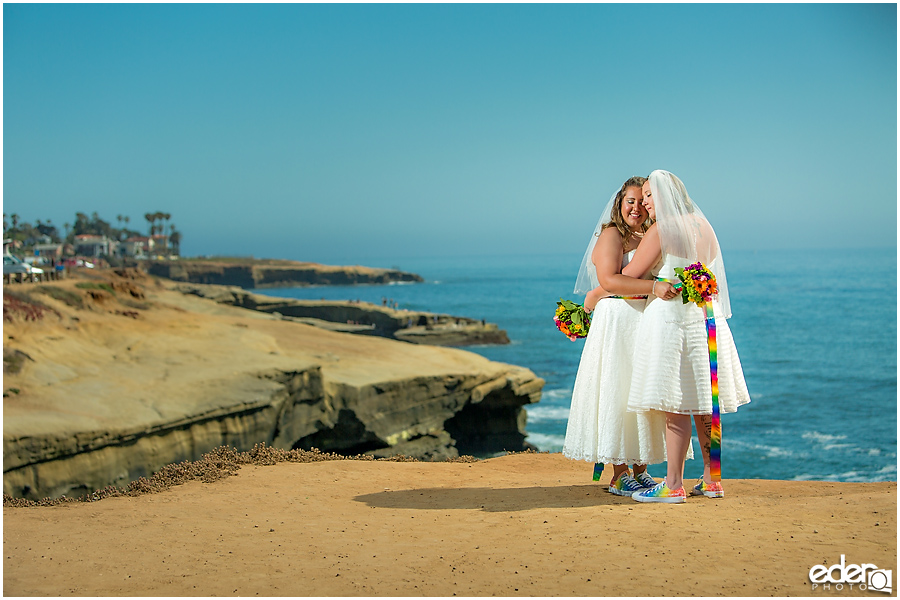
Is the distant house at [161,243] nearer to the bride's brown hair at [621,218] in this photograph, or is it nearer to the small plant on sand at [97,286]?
the small plant on sand at [97,286]

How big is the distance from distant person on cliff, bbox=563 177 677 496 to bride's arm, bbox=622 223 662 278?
0.08m

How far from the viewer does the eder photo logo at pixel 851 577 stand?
342 centimetres

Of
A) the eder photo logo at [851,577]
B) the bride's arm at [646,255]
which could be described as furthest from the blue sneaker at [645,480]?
the eder photo logo at [851,577]

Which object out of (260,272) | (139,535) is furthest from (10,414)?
(260,272)

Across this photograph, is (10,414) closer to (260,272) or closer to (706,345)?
(706,345)

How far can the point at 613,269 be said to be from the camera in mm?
5125

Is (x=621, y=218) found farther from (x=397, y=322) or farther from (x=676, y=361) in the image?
(x=397, y=322)

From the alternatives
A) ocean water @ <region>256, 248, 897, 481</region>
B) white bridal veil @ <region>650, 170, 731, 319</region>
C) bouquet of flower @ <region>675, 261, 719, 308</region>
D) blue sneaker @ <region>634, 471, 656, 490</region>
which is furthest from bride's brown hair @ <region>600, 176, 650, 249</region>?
ocean water @ <region>256, 248, 897, 481</region>

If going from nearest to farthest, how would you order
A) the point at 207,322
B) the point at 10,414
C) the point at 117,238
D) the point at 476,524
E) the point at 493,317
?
the point at 476,524 < the point at 10,414 < the point at 207,322 < the point at 493,317 < the point at 117,238

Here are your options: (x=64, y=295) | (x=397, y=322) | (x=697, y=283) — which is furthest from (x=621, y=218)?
(x=397, y=322)

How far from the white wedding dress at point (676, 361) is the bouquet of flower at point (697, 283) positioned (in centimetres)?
11

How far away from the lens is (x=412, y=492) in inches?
250

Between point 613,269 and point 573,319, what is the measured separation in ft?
2.51

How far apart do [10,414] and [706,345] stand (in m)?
10.8
